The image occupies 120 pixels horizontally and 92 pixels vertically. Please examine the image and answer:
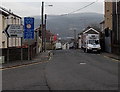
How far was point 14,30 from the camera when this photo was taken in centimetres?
2639

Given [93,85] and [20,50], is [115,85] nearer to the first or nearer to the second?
[93,85]

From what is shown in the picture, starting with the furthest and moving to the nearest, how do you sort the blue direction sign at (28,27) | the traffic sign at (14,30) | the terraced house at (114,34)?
1. the terraced house at (114,34)
2. the blue direction sign at (28,27)
3. the traffic sign at (14,30)

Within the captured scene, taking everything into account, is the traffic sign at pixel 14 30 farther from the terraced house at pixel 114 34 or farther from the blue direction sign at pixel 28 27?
the terraced house at pixel 114 34

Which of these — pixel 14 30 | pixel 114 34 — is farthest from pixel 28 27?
pixel 114 34

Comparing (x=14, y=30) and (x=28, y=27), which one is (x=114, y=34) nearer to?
(x=28, y=27)

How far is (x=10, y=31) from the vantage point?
86.0 feet

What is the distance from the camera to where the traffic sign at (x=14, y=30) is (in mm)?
26156

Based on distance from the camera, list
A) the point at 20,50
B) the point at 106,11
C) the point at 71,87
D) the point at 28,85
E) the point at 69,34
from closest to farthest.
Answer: the point at 71,87 < the point at 28,85 < the point at 20,50 < the point at 106,11 < the point at 69,34

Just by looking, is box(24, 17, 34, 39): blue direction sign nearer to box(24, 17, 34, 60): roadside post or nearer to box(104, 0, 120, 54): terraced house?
box(24, 17, 34, 60): roadside post

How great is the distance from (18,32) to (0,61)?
116 inches

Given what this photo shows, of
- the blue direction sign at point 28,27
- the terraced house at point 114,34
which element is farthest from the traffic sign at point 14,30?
the terraced house at point 114,34

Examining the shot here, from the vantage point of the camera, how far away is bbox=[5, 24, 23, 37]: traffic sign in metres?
26.2

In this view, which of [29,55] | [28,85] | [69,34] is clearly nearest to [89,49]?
[29,55]

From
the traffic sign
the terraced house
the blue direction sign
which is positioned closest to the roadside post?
the blue direction sign
